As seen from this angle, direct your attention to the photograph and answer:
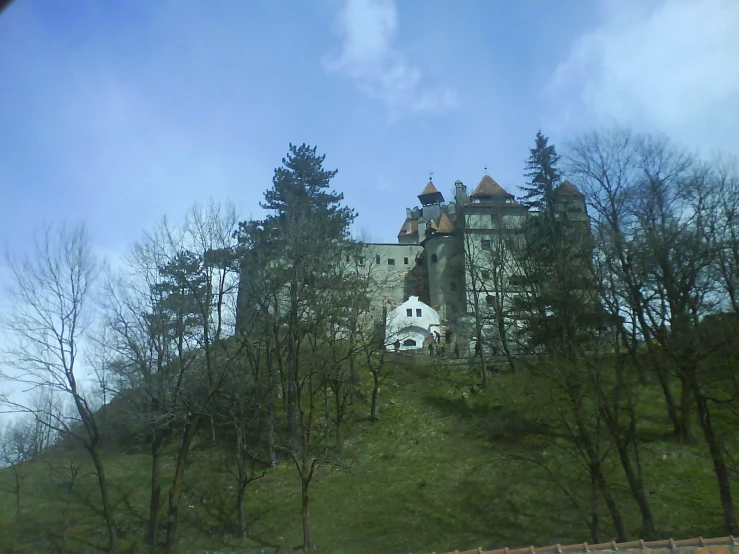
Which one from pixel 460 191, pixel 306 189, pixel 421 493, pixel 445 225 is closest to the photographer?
pixel 421 493

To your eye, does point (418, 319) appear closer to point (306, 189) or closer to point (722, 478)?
point (306, 189)

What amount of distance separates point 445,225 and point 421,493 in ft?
152

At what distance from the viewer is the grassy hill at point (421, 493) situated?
71.1ft

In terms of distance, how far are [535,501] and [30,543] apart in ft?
60.8

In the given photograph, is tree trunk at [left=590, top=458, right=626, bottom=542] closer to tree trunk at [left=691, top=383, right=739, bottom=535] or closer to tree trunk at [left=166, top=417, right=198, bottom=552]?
tree trunk at [left=691, top=383, right=739, bottom=535]

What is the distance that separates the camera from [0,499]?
28.9m

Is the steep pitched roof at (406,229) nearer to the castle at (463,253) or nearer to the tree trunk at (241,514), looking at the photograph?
the castle at (463,253)

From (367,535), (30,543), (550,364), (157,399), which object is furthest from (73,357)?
(550,364)

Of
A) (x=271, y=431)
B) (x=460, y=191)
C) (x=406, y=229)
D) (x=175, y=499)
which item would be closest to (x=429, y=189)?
(x=406, y=229)

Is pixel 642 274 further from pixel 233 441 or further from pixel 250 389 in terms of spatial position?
pixel 233 441

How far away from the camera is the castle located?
4066 cm

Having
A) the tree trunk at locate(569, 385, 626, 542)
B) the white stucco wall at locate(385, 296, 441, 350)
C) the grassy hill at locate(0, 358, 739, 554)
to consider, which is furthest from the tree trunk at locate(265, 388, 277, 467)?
the white stucco wall at locate(385, 296, 441, 350)

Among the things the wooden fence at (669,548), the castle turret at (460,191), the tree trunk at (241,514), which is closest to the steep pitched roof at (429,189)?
the castle turret at (460,191)

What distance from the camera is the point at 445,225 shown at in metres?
69.6
